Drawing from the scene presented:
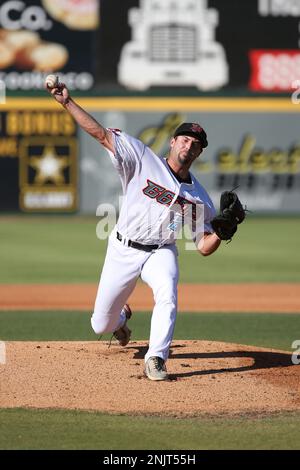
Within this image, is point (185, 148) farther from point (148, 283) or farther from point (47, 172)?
point (47, 172)

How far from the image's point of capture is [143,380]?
631 centimetres

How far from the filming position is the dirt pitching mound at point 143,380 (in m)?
5.78

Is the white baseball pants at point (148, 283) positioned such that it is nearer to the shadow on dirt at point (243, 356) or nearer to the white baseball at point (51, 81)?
the shadow on dirt at point (243, 356)

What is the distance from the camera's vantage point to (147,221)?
6535 mm

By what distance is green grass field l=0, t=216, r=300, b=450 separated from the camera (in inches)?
197

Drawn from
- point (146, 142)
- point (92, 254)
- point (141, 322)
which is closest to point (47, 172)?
point (146, 142)

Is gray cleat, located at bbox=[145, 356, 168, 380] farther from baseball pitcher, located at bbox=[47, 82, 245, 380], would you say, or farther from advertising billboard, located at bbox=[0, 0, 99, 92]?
advertising billboard, located at bbox=[0, 0, 99, 92]

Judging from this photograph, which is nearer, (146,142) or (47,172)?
(47,172)

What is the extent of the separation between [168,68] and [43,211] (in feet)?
12.9

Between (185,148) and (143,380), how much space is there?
146cm

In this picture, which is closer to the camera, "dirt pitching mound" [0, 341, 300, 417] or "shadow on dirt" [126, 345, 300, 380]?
"dirt pitching mound" [0, 341, 300, 417]

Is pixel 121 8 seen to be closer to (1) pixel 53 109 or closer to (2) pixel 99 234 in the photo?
(1) pixel 53 109

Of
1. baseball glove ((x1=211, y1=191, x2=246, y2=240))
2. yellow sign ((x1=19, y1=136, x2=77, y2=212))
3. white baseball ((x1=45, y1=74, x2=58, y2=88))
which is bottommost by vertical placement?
baseball glove ((x1=211, y1=191, x2=246, y2=240))

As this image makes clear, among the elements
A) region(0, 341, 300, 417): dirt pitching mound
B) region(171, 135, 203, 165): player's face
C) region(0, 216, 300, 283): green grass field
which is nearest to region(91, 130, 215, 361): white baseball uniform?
region(171, 135, 203, 165): player's face
